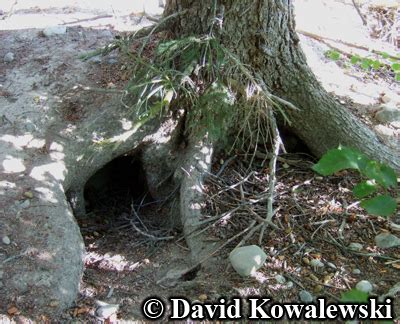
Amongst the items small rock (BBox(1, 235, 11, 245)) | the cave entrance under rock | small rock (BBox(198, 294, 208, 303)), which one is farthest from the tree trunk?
small rock (BBox(1, 235, 11, 245))

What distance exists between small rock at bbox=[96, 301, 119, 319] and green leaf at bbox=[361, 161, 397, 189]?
1474 millimetres

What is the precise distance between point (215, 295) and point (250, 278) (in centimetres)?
24

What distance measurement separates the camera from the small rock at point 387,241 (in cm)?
296

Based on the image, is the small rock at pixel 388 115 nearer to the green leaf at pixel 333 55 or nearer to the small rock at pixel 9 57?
the green leaf at pixel 333 55

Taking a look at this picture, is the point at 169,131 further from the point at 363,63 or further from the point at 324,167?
the point at 363,63

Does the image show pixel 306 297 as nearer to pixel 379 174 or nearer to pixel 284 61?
pixel 379 174

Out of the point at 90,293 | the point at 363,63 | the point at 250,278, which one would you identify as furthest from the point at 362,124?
the point at 90,293

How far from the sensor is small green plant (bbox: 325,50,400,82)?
4664 mm

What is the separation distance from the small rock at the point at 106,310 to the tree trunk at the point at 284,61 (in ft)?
6.16

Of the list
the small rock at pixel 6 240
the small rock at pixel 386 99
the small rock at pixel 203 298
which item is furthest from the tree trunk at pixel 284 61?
the small rock at pixel 6 240

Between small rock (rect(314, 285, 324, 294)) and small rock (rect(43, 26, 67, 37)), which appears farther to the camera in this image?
small rock (rect(43, 26, 67, 37))

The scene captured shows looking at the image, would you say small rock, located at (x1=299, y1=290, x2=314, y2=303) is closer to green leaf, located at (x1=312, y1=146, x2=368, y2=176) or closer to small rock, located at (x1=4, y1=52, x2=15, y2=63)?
green leaf, located at (x1=312, y1=146, x2=368, y2=176)

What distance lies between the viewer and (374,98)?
4461 millimetres

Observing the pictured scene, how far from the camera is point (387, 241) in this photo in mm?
2967
